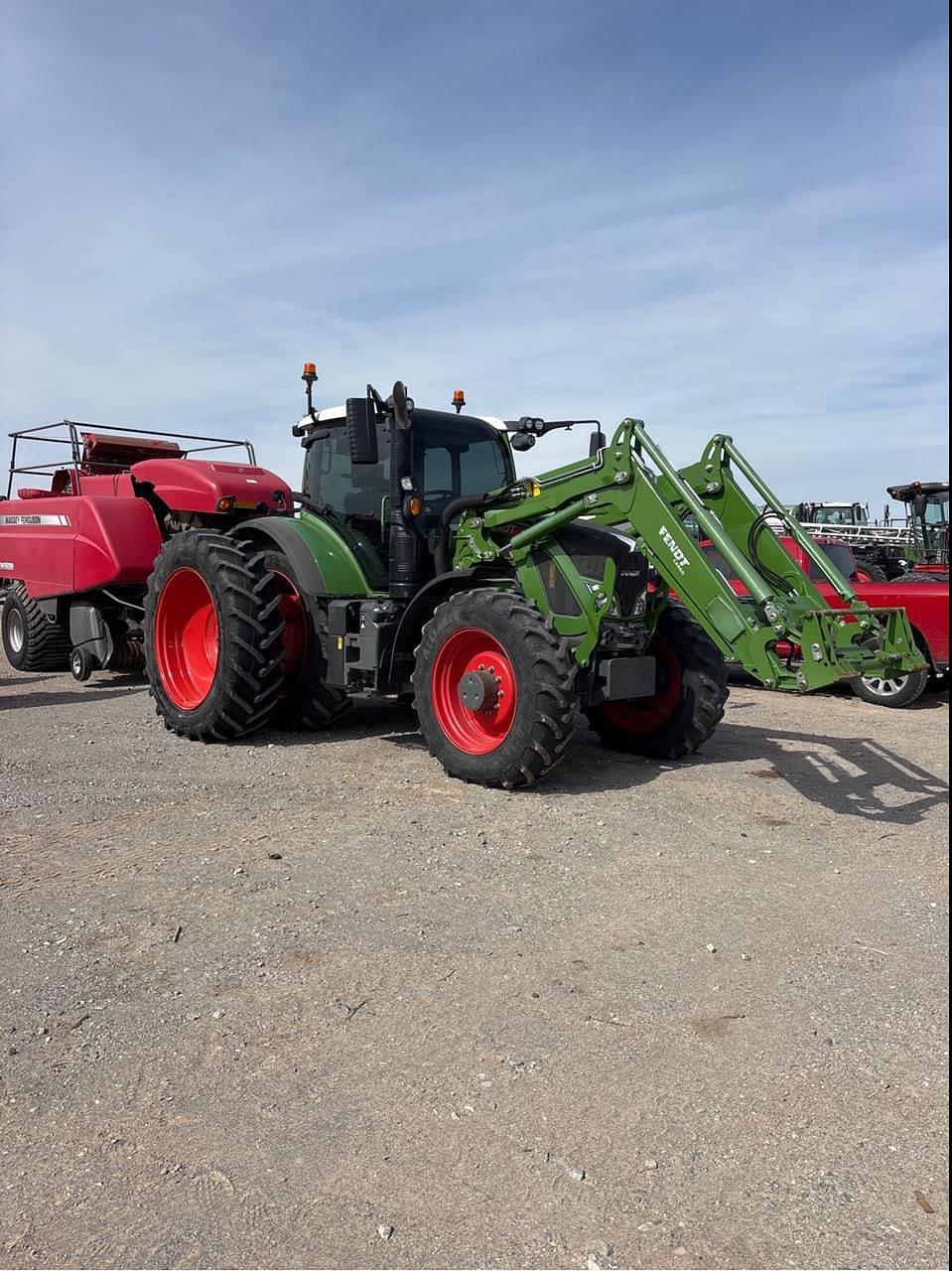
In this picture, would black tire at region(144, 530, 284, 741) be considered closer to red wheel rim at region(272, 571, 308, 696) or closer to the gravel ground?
red wheel rim at region(272, 571, 308, 696)

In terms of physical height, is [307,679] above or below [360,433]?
below

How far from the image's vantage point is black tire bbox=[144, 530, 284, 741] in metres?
7.08

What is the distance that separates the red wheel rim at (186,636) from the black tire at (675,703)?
128 inches

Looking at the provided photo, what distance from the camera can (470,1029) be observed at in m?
3.20

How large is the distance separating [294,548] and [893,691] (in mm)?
6403

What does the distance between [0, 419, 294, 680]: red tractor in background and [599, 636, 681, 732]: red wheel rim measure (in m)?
3.83

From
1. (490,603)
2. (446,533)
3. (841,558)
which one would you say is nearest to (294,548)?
(446,533)

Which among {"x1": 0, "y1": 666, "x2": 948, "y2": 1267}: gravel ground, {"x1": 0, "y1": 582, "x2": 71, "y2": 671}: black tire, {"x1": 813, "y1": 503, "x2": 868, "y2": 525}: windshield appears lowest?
{"x1": 0, "y1": 666, "x2": 948, "y2": 1267}: gravel ground

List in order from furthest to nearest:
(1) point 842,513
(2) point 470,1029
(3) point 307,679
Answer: (1) point 842,513 < (3) point 307,679 < (2) point 470,1029

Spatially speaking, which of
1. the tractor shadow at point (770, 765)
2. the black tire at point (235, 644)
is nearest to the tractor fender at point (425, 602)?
the tractor shadow at point (770, 765)

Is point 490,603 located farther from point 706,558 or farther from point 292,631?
point 292,631

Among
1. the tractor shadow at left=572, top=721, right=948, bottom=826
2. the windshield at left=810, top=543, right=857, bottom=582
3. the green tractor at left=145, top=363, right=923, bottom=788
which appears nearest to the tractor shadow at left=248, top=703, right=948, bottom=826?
the tractor shadow at left=572, top=721, right=948, bottom=826

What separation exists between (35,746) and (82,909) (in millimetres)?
3303

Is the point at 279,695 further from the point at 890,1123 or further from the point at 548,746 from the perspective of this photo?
the point at 890,1123
